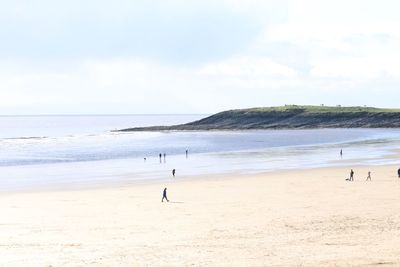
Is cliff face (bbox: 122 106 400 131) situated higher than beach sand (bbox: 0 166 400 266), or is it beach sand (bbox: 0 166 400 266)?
cliff face (bbox: 122 106 400 131)

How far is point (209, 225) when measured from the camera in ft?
82.9

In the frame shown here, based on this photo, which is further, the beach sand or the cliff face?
the cliff face

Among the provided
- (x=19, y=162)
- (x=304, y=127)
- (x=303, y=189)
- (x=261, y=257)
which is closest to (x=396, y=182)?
(x=303, y=189)

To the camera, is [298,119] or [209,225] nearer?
[209,225]

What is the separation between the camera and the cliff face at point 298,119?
138962 mm

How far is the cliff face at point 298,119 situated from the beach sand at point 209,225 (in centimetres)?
10193

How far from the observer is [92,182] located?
4438cm

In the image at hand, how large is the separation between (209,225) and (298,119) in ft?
405

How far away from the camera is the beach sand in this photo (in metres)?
19.5

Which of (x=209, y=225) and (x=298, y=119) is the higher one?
(x=298, y=119)

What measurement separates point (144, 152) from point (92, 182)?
34.7 m

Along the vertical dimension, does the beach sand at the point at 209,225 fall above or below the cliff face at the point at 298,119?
below

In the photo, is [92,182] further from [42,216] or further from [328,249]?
[328,249]

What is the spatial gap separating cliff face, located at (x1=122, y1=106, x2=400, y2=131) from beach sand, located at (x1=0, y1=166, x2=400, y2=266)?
102m
